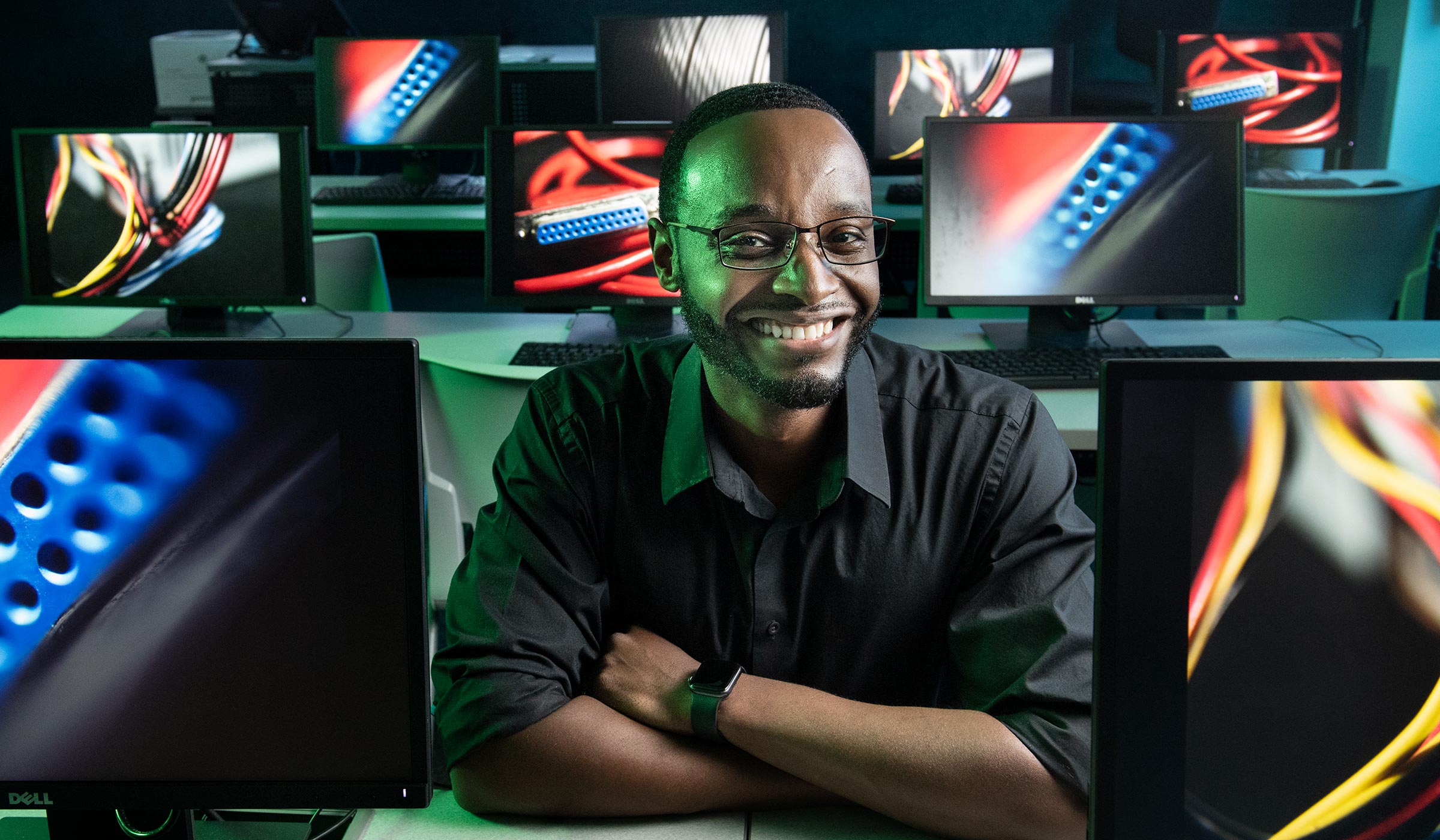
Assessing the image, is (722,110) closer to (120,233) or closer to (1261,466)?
(1261,466)

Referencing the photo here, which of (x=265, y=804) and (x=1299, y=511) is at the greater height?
(x=1299, y=511)

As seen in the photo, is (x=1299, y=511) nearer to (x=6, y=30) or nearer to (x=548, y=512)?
(x=548, y=512)

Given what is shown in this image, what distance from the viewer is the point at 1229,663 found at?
2.44 ft

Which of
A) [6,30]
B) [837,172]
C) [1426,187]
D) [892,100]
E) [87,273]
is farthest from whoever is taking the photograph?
[6,30]

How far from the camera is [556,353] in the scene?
7.95 ft

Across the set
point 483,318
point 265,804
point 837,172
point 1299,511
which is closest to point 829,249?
point 837,172

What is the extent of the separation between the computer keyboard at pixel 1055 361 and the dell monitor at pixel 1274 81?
6.01ft

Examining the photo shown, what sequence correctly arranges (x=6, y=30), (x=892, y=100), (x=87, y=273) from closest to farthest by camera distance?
(x=87, y=273) → (x=892, y=100) → (x=6, y=30)

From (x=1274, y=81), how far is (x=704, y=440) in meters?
3.47

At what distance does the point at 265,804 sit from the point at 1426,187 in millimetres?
3163

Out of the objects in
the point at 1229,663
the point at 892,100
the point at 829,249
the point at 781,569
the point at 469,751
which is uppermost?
the point at 892,100

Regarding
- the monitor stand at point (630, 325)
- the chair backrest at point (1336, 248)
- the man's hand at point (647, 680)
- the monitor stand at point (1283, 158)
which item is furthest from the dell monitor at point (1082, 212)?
the monitor stand at point (1283, 158)

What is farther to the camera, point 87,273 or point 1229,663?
point 87,273

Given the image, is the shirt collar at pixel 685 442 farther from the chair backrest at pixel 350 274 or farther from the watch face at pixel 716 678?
the chair backrest at pixel 350 274
